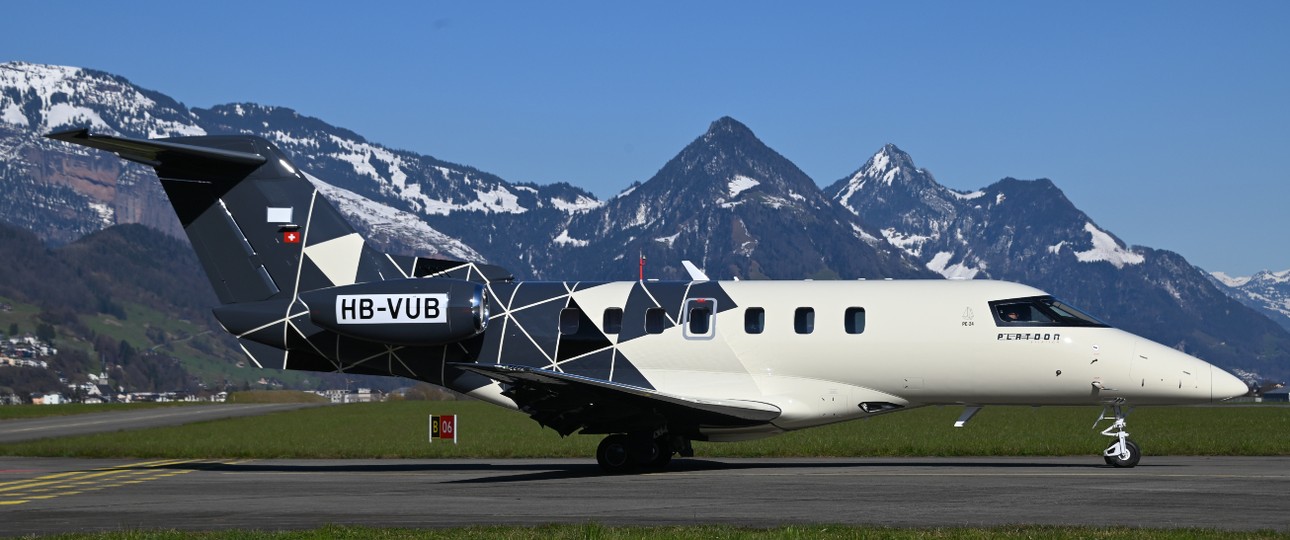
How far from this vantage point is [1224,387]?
25.0 metres

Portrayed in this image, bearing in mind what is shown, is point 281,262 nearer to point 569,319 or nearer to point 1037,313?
point 569,319

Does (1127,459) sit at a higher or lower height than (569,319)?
lower

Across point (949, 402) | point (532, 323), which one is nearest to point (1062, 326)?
point (949, 402)

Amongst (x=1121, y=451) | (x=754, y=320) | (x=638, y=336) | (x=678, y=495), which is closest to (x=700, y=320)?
(x=754, y=320)

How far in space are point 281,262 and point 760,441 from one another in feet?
39.7

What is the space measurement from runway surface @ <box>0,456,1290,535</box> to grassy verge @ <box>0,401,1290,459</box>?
7.90 ft

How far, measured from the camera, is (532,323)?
27.6 metres

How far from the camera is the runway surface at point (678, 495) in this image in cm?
1819

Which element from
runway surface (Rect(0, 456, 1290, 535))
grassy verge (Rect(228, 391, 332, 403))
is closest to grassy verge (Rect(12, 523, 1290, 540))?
runway surface (Rect(0, 456, 1290, 535))

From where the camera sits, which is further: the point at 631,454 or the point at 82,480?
the point at 631,454

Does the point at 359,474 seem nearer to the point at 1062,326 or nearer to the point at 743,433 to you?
the point at 743,433

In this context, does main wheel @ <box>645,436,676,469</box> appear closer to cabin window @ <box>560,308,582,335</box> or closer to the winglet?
cabin window @ <box>560,308,582,335</box>

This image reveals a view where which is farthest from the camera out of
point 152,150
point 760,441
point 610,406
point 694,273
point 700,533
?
point 760,441

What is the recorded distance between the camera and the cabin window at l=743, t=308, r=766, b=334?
26575 millimetres
